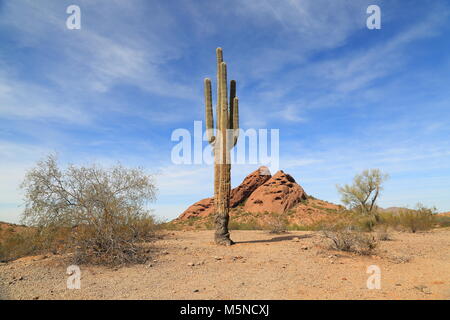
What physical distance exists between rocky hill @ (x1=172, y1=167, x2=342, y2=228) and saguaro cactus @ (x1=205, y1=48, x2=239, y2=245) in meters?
16.6

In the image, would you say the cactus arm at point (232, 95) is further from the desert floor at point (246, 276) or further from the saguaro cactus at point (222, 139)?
the desert floor at point (246, 276)

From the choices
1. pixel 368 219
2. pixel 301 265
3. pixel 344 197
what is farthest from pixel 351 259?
pixel 344 197

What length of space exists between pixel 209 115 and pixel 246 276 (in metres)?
7.27

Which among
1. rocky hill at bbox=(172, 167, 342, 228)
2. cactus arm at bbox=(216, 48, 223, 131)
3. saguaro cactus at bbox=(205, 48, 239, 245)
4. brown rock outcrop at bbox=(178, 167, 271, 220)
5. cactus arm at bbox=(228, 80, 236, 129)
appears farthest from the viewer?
brown rock outcrop at bbox=(178, 167, 271, 220)

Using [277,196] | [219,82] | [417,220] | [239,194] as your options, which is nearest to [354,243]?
[219,82]

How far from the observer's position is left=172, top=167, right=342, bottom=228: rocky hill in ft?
94.6

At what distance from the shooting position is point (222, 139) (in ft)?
37.7

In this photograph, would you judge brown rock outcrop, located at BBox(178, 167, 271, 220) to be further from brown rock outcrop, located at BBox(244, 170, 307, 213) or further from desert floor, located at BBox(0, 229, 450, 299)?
desert floor, located at BBox(0, 229, 450, 299)

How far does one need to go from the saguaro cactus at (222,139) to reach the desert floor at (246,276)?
1890 mm

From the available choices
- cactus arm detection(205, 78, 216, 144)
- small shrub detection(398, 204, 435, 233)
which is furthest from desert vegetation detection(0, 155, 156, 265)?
small shrub detection(398, 204, 435, 233)

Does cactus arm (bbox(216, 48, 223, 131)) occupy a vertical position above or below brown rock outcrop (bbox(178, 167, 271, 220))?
above

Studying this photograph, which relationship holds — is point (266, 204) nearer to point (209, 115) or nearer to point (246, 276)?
point (209, 115)

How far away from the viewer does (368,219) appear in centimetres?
1738
